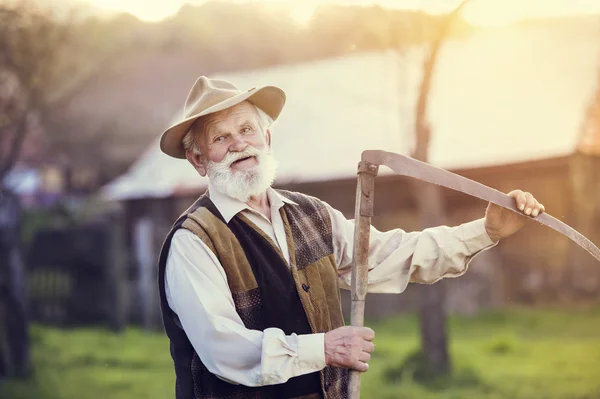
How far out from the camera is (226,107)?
224 cm

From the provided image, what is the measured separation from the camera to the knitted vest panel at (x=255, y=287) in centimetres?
216

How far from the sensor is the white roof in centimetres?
595

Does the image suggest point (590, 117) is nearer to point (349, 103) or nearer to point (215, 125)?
point (349, 103)

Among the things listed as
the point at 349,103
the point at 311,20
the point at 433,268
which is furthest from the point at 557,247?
the point at 433,268

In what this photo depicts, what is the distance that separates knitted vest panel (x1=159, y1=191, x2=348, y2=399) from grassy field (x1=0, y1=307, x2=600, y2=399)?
9.73ft

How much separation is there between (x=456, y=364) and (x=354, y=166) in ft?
5.88

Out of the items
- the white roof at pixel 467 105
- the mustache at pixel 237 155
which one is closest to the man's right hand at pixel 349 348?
the mustache at pixel 237 155

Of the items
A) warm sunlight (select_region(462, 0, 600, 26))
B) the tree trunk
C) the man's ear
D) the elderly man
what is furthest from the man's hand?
warm sunlight (select_region(462, 0, 600, 26))

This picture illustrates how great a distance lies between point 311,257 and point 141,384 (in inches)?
159

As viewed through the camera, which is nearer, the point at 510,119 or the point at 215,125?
the point at 215,125

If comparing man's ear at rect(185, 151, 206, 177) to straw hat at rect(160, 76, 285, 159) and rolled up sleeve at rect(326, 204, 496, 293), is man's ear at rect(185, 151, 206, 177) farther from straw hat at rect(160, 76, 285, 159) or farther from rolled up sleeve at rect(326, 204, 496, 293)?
rolled up sleeve at rect(326, 204, 496, 293)

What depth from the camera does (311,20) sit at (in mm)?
6961

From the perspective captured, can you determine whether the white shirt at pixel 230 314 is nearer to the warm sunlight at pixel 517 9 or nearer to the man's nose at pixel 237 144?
the man's nose at pixel 237 144

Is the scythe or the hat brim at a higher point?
the hat brim
